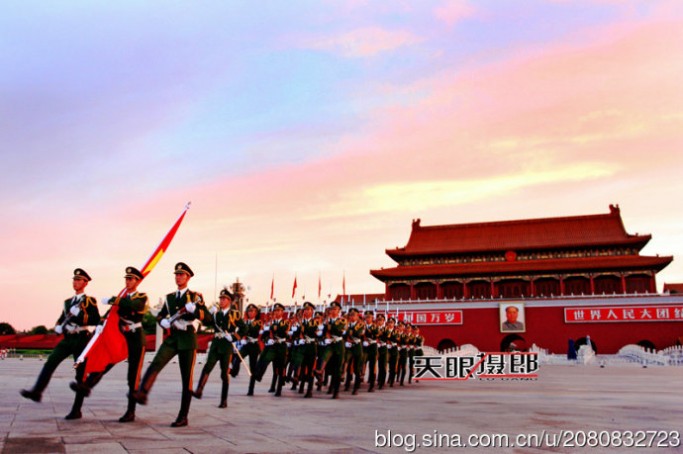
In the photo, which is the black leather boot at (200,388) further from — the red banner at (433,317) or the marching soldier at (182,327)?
the red banner at (433,317)

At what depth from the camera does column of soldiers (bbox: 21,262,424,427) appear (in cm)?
609

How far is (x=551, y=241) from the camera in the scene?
37000mm

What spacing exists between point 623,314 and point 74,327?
31.2 metres

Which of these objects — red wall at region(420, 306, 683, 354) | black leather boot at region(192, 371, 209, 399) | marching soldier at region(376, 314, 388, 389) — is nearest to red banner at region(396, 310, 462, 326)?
red wall at region(420, 306, 683, 354)

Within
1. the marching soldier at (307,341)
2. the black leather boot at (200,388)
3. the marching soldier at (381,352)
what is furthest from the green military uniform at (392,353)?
the black leather boot at (200,388)

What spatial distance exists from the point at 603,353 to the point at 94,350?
30.8 m

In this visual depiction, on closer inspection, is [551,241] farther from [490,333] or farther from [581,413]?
[581,413]

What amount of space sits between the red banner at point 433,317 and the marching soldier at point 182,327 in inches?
1144

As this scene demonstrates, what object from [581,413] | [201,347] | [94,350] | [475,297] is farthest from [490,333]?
[94,350]

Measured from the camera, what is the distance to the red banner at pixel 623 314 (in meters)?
31.3

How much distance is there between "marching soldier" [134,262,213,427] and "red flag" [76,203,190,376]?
291mm

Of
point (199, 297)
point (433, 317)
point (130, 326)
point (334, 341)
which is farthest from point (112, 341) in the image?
point (433, 317)

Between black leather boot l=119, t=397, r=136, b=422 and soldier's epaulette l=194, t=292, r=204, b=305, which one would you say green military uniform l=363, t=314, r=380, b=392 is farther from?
black leather boot l=119, t=397, r=136, b=422

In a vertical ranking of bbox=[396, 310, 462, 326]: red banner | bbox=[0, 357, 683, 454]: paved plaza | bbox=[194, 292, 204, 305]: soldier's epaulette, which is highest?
bbox=[396, 310, 462, 326]: red banner
